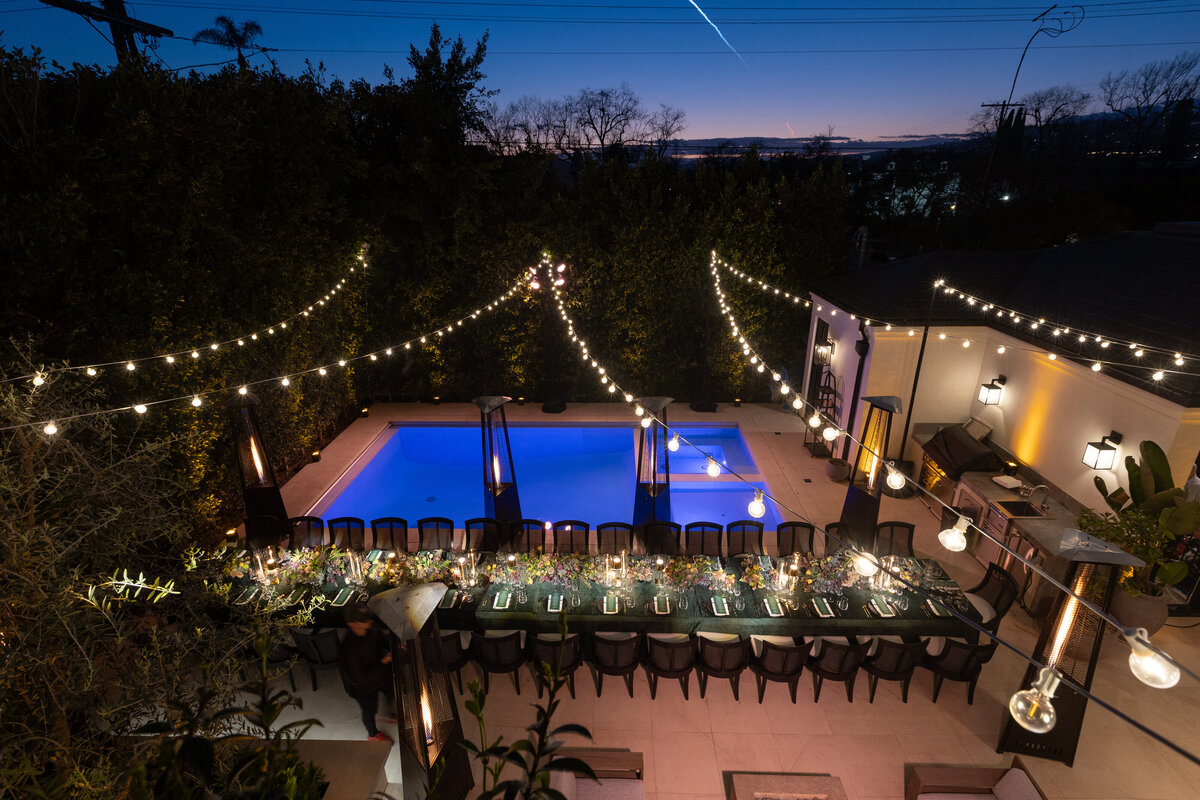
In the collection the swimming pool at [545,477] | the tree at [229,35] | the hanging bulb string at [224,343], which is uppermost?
the tree at [229,35]

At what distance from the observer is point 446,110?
13664 mm

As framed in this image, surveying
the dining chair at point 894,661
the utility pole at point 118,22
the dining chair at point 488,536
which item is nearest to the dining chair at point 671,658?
the dining chair at point 894,661

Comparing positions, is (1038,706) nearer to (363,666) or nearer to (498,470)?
(363,666)

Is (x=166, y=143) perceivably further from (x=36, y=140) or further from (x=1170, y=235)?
(x=1170, y=235)

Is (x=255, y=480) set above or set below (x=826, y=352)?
below

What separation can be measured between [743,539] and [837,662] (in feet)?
8.37

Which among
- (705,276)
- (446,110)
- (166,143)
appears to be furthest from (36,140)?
(705,276)

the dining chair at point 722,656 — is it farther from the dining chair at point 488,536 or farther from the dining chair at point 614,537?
the dining chair at point 488,536

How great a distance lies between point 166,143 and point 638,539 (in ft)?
27.6

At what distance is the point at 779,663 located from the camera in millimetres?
6473

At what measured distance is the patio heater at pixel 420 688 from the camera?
447cm

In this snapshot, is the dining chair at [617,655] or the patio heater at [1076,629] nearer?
the patio heater at [1076,629]

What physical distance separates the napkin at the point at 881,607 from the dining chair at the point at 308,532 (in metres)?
7.72

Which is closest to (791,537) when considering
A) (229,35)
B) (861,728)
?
(861,728)
